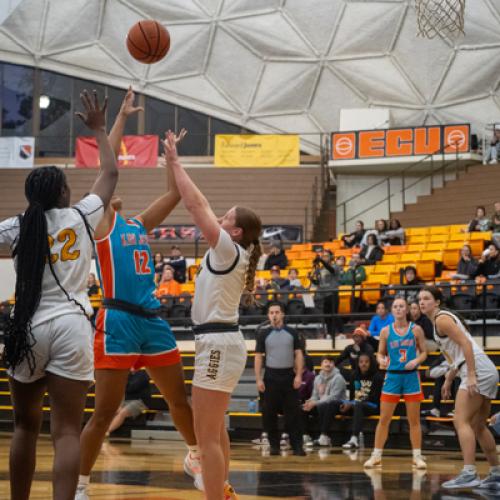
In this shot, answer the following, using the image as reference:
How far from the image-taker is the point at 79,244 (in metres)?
4.57

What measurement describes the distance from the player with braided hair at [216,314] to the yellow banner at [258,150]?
69.6 ft

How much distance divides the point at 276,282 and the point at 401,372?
300 inches

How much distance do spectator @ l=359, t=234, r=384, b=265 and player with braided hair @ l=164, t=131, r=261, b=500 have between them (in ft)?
43.7

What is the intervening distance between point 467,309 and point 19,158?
16.4 metres

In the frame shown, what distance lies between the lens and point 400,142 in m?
25.8

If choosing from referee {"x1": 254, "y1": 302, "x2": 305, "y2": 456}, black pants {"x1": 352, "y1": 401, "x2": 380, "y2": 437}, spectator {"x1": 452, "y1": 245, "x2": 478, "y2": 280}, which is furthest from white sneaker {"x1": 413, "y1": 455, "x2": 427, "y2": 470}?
spectator {"x1": 452, "y1": 245, "x2": 478, "y2": 280}

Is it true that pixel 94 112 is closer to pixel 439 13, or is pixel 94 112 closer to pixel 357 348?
pixel 357 348

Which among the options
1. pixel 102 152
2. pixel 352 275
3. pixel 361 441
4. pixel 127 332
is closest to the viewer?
pixel 102 152

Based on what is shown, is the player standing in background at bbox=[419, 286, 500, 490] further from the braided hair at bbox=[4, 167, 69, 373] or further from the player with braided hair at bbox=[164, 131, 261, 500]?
the braided hair at bbox=[4, 167, 69, 373]

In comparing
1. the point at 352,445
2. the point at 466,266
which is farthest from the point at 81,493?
the point at 466,266

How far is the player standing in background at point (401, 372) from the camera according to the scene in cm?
971

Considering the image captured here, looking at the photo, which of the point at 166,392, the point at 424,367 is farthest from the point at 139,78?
the point at 166,392

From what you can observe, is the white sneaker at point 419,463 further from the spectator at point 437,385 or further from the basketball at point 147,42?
the basketball at point 147,42

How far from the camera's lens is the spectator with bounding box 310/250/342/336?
15.8m
